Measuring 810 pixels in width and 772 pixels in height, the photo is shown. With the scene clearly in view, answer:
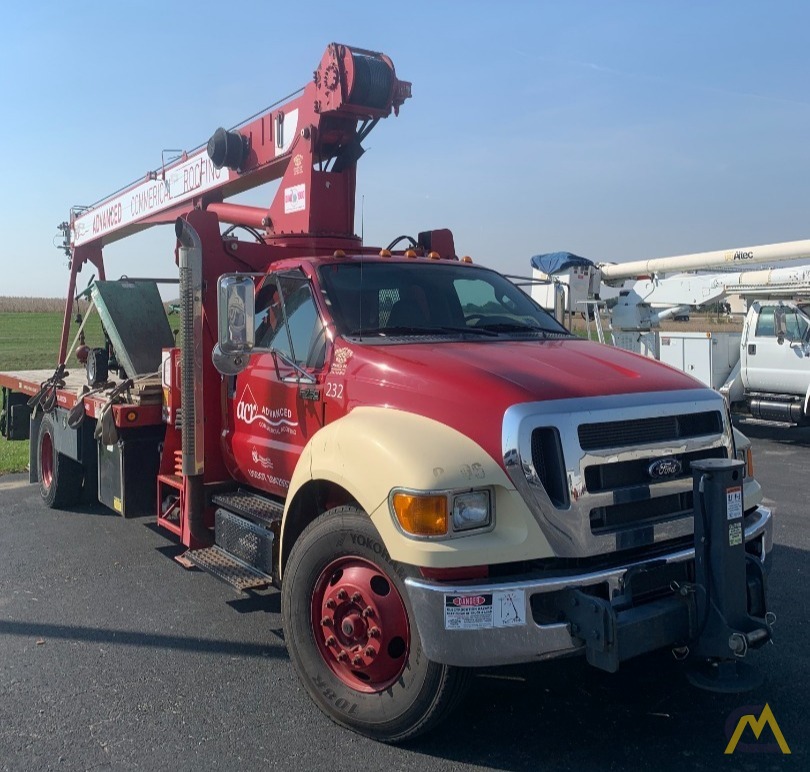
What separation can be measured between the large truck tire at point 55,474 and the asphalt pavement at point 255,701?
7.36 feet

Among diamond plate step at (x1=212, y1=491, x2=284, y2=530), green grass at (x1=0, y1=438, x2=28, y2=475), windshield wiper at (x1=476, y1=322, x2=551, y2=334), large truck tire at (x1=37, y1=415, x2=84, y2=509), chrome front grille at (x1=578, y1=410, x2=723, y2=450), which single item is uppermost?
windshield wiper at (x1=476, y1=322, x2=551, y2=334)

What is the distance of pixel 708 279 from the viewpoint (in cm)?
1544

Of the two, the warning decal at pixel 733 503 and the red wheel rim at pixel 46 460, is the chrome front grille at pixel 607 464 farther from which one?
the red wheel rim at pixel 46 460

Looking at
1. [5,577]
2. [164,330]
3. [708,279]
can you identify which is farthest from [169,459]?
[708,279]

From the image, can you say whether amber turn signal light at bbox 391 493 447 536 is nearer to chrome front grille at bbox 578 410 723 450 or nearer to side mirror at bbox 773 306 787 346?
chrome front grille at bbox 578 410 723 450

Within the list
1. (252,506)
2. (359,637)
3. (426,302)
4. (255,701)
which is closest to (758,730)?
(359,637)

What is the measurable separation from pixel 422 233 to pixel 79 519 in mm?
4313

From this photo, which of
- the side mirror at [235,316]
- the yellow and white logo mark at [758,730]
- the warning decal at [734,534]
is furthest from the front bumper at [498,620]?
the side mirror at [235,316]

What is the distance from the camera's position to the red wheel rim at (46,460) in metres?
8.62

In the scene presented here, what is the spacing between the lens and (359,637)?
384 cm

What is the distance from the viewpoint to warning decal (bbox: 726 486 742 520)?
358 cm

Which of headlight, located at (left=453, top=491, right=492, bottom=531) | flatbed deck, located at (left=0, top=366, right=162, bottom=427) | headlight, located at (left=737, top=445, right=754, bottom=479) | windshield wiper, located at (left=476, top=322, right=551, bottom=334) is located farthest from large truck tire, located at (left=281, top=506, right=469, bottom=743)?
flatbed deck, located at (left=0, top=366, right=162, bottom=427)

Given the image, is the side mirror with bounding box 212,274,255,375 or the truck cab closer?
the side mirror with bounding box 212,274,255,375

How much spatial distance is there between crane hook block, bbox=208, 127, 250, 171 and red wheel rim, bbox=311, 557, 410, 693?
463cm
